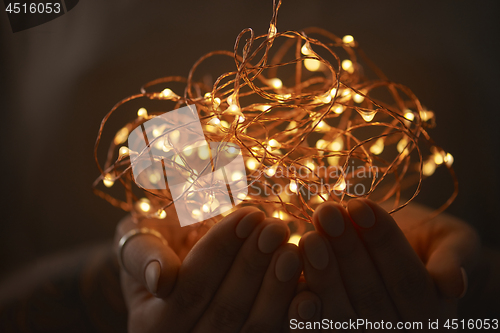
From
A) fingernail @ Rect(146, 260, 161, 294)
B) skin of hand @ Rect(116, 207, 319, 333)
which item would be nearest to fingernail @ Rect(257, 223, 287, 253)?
skin of hand @ Rect(116, 207, 319, 333)

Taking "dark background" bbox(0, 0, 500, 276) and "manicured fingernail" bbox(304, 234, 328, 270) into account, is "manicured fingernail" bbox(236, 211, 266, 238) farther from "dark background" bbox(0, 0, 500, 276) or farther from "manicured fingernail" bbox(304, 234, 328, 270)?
"dark background" bbox(0, 0, 500, 276)

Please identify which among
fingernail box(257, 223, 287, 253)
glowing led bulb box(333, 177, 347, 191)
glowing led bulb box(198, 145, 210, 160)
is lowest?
fingernail box(257, 223, 287, 253)

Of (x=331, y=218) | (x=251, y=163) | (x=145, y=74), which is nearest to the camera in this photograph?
(x=331, y=218)

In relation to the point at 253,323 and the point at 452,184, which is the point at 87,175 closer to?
the point at 253,323

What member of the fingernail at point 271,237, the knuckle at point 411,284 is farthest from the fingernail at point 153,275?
the knuckle at point 411,284

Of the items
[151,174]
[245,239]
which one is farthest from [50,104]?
[245,239]

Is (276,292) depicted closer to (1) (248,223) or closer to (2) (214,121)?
(1) (248,223)

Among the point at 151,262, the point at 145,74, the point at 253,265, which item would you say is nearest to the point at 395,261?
the point at 253,265
